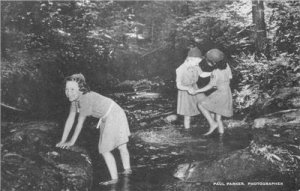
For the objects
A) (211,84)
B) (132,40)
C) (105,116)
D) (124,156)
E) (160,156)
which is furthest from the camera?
(132,40)

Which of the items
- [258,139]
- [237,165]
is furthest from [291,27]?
[237,165]

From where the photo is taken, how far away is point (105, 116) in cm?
314

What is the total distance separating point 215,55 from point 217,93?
0.41 m

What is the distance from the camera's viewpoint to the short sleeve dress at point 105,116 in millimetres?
3125

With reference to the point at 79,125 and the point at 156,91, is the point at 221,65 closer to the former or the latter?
the point at 156,91

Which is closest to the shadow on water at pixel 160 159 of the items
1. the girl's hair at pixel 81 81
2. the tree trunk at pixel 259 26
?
the girl's hair at pixel 81 81

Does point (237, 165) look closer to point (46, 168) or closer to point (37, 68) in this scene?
point (46, 168)

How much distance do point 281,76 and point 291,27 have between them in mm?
590

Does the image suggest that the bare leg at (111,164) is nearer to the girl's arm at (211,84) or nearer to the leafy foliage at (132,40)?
the leafy foliage at (132,40)

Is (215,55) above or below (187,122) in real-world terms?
above

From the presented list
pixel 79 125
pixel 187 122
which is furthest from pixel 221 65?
pixel 79 125

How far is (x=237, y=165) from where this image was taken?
3.17m

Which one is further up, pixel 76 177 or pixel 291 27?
pixel 291 27

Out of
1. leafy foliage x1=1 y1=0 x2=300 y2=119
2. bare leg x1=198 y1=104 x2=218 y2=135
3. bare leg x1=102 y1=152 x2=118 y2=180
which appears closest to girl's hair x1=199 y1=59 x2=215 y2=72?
leafy foliage x1=1 y1=0 x2=300 y2=119
